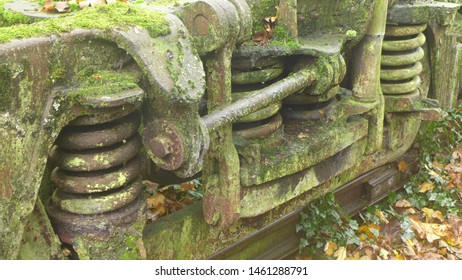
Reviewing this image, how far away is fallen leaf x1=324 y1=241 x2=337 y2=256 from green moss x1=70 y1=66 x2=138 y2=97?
2117mm

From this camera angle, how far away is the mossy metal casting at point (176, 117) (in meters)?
2.30

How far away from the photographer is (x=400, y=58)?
429cm

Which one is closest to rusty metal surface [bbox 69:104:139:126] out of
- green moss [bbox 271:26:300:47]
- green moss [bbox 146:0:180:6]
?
green moss [bbox 146:0:180:6]

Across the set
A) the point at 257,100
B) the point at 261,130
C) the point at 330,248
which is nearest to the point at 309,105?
the point at 261,130

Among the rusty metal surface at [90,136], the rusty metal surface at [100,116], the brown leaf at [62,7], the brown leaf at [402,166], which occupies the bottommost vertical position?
the brown leaf at [402,166]

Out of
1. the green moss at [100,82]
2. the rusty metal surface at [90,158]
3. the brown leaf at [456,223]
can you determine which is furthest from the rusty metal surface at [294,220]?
the green moss at [100,82]

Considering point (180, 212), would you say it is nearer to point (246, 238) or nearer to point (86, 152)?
point (246, 238)

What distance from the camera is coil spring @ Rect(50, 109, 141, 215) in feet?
8.09

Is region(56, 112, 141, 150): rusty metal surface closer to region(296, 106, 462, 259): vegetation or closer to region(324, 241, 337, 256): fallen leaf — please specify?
region(296, 106, 462, 259): vegetation

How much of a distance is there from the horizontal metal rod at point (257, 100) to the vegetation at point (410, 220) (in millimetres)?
1092

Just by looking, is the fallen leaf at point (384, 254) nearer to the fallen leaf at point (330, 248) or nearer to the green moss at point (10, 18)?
the fallen leaf at point (330, 248)

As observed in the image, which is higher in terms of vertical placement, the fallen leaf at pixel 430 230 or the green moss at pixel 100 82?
the green moss at pixel 100 82

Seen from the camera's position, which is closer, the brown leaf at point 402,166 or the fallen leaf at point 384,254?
the fallen leaf at point 384,254

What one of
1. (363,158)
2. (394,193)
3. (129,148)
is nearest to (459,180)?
(394,193)
